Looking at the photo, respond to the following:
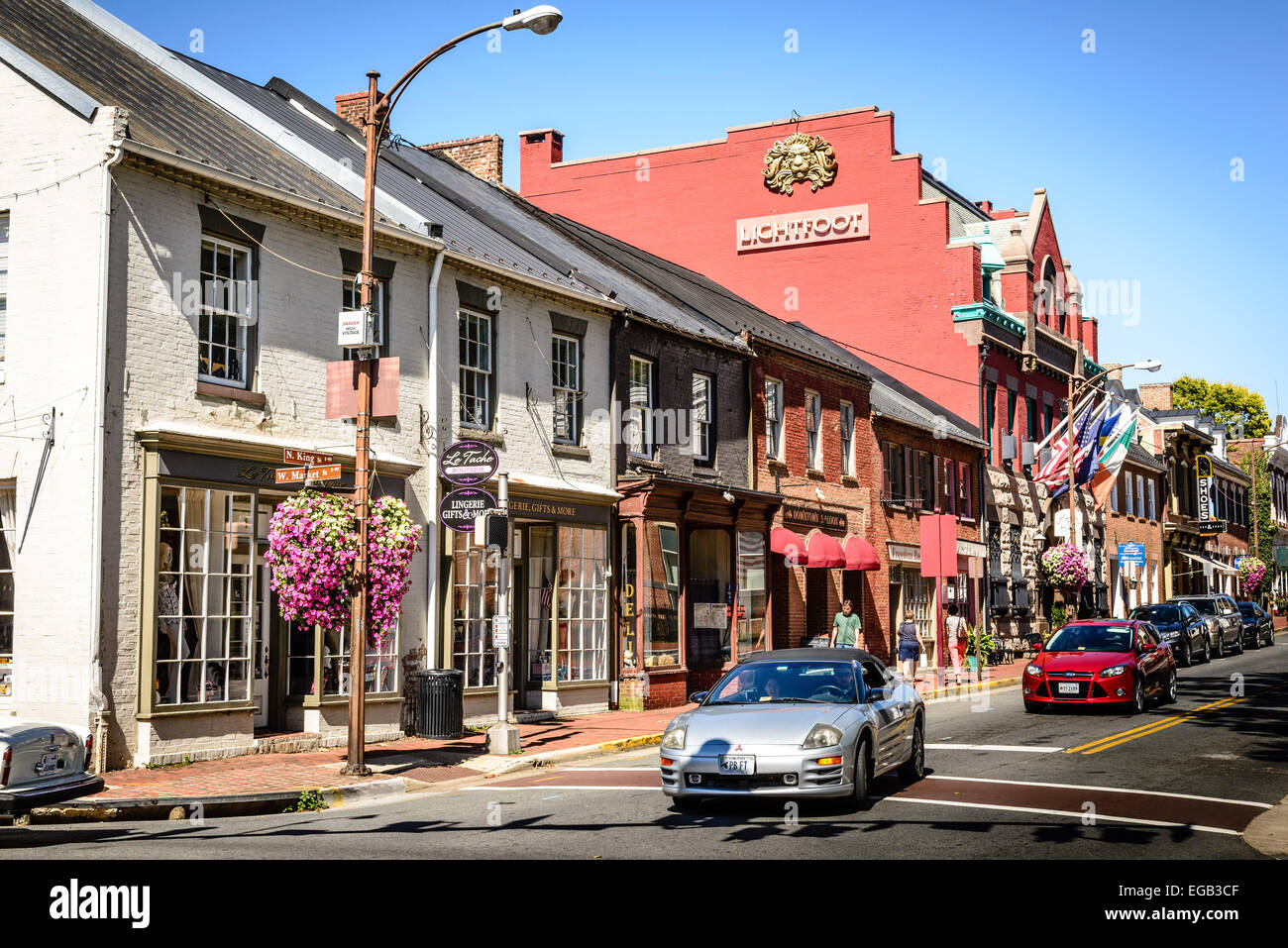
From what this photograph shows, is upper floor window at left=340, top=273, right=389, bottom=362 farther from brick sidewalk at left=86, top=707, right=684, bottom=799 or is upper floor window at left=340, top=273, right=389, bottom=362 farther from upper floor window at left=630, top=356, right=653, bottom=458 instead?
upper floor window at left=630, top=356, right=653, bottom=458

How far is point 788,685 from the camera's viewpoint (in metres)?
13.0

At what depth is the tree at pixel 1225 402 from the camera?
8656cm

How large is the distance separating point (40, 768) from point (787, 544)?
1885 centimetres

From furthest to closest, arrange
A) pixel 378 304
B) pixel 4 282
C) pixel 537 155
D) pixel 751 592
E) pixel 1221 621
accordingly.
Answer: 1. pixel 537 155
2. pixel 1221 621
3. pixel 751 592
4. pixel 378 304
5. pixel 4 282

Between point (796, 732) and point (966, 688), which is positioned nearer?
point (796, 732)

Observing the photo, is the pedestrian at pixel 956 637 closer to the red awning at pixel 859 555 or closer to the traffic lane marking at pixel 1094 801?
the red awning at pixel 859 555

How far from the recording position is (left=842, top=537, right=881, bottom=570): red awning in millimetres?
30562

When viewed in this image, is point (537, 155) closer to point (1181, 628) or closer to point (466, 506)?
point (1181, 628)

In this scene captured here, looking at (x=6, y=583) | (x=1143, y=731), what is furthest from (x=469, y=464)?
(x=1143, y=731)

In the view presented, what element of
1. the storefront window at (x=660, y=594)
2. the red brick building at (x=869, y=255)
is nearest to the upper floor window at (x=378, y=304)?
the storefront window at (x=660, y=594)

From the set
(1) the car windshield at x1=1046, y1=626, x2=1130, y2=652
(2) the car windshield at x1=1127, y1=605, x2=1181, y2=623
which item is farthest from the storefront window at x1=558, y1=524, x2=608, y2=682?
(2) the car windshield at x1=1127, y1=605, x2=1181, y2=623

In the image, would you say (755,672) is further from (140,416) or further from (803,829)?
(140,416)

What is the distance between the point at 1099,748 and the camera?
Answer: 16.4 m

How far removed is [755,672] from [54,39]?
13.2m
